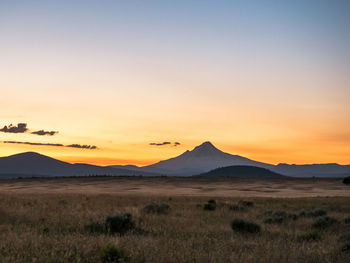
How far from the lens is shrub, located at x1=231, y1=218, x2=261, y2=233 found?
1336cm

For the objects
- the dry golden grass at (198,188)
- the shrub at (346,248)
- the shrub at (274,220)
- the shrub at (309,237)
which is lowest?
the dry golden grass at (198,188)

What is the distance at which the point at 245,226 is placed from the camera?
13.5m

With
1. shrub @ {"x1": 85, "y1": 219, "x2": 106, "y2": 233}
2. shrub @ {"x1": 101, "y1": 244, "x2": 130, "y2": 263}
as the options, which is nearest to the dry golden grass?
shrub @ {"x1": 85, "y1": 219, "x2": 106, "y2": 233}

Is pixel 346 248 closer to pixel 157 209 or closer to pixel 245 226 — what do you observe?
pixel 245 226

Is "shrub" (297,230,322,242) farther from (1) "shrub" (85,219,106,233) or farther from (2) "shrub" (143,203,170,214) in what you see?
(2) "shrub" (143,203,170,214)

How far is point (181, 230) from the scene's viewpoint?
12961mm

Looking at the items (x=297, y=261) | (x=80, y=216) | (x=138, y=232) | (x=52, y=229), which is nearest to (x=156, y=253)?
(x=297, y=261)

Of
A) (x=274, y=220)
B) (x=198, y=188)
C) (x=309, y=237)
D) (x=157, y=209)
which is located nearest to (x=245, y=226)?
(x=309, y=237)

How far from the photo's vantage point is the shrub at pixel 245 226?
13.4 m

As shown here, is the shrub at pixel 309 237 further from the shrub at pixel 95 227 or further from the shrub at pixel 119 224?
the shrub at pixel 95 227

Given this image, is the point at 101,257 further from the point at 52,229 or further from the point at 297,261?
the point at 52,229

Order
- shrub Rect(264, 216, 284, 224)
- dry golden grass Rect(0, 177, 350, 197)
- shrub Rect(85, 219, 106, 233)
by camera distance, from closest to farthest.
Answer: shrub Rect(85, 219, 106, 233) → shrub Rect(264, 216, 284, 224) → dry golden grass Rect(0, 177, 350, 197)

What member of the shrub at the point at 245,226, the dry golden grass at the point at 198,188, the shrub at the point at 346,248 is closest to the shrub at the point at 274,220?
the shrub at the point at 245,226

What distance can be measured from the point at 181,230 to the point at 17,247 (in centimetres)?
584
